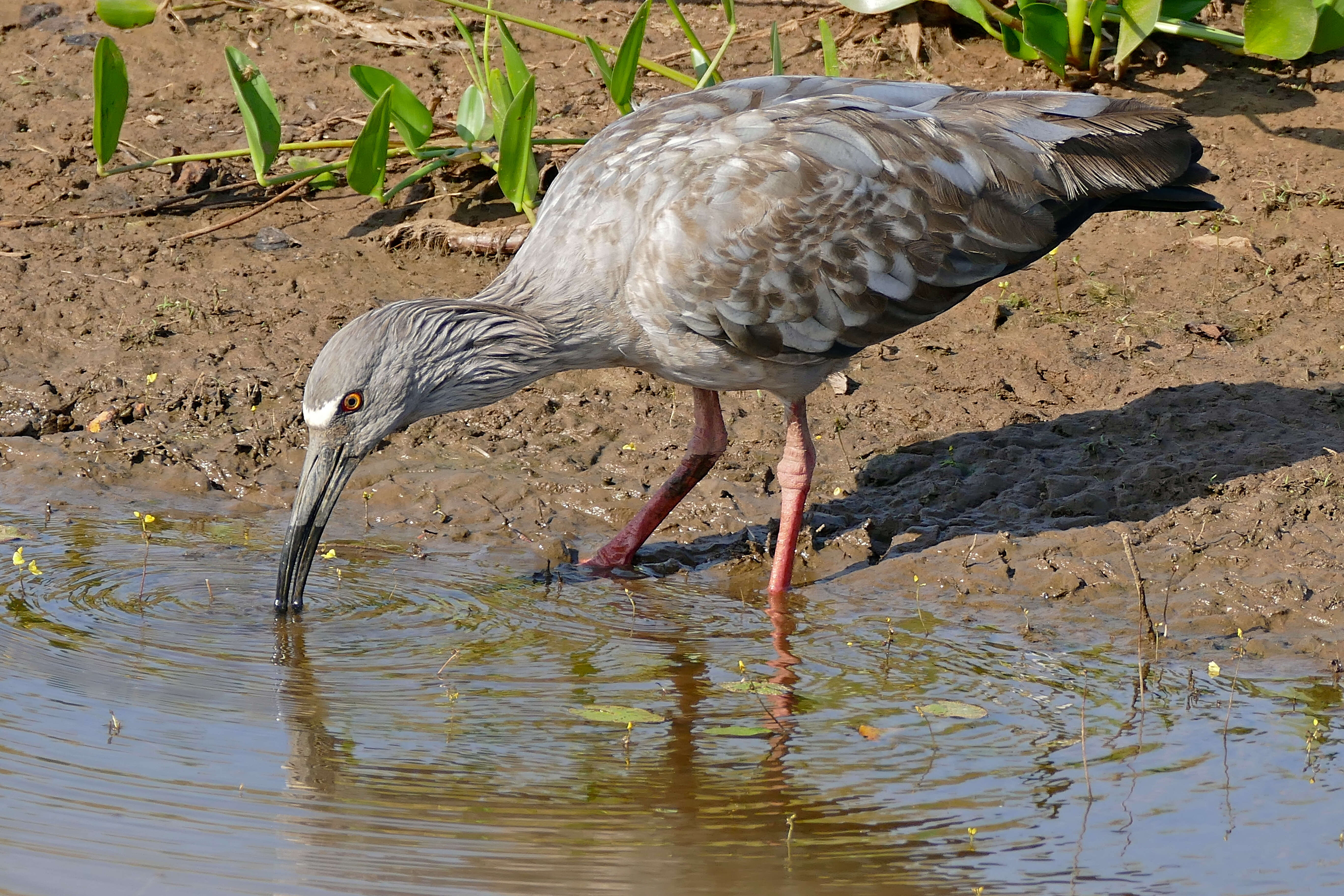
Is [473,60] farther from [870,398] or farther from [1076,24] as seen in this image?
[1076,24]

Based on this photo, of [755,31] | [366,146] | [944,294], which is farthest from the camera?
[755,31]

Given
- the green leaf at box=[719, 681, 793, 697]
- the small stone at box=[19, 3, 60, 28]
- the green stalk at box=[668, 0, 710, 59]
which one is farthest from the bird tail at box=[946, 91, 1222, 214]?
the small stone at box=[19, 3, 60, 28]

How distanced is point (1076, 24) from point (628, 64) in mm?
2781

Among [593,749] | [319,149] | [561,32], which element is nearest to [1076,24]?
[561,32]

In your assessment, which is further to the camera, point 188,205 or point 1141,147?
point 188,205

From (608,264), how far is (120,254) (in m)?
4.02

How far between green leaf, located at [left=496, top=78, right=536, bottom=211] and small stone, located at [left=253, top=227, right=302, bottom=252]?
1615mm

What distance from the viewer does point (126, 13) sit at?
8.94 meters

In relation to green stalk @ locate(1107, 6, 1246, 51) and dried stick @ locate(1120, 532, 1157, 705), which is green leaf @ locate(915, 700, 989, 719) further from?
green stalk @ locate(1107, 6, 1246, 51)

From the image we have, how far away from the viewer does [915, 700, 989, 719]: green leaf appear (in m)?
5.25

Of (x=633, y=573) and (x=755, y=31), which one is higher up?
(x=755, y=31)

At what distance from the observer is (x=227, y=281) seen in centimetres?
871

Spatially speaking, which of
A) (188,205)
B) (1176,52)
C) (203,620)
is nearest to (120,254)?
(188,205)

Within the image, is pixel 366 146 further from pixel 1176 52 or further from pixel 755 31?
pixel 1176 52
